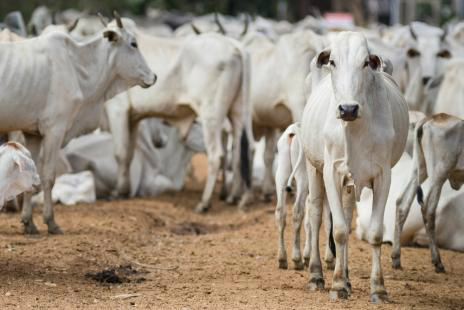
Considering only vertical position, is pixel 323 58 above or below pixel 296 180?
above

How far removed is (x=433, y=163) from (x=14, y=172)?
11.4 feet

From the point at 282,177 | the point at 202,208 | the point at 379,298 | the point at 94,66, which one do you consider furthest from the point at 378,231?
the point at 202,208

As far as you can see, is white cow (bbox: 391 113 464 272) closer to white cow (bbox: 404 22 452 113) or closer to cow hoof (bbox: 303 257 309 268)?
cow hoof (bbox: 303 257 309 268)

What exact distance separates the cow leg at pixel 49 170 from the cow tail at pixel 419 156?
3160mm

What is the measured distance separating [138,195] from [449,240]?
543 centimetres

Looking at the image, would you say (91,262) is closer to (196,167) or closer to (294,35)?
(294,35)

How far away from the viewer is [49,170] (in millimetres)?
10672

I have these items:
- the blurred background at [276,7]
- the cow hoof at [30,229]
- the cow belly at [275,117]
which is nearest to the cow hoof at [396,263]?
the cow hoof at [30,229]

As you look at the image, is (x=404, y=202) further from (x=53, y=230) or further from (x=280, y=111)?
(x=280, y=111)

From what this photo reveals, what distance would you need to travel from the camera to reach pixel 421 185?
410 inches

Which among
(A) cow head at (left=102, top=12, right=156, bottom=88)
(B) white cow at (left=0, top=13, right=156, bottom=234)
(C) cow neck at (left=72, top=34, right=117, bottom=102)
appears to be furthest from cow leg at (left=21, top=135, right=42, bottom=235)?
(A) cow head at (left=102, top=12, right=156, bottom=88)

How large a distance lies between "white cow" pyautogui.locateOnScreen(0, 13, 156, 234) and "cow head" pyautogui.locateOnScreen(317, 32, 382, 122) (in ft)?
11.1

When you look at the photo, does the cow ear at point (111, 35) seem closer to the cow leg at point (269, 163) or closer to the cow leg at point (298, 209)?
the cow leg at point (298, 209)

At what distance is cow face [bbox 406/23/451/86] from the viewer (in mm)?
15891
